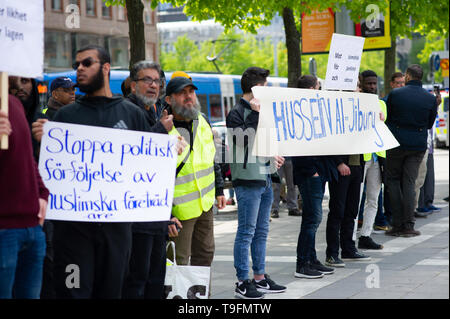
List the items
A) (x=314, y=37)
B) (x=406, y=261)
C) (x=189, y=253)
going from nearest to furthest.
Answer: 1. (x=189, y=253)
2. (x=406, y=261)
3. (x=314, y=37)

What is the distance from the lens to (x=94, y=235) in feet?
16.3

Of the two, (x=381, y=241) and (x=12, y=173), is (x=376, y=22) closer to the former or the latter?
(x=381, y=241)

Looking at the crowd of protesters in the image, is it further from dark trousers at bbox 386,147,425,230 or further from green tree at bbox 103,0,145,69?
green tree at bbox 103,0,145,69

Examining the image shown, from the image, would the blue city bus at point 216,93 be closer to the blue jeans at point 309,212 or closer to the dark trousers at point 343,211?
the dark trousers at point 343,211

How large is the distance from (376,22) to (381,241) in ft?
24.7

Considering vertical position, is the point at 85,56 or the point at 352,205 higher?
the point at 85,56

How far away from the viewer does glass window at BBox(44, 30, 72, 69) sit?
174 feet

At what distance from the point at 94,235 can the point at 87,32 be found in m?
53.5

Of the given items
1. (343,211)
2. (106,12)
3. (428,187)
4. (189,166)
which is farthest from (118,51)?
(189,166)

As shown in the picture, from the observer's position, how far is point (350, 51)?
30.0 ft

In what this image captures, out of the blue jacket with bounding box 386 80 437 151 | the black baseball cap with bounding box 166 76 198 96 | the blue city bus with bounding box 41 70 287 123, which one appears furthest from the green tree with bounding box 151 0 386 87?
the blue city bus with bounding box 41 70 287 123

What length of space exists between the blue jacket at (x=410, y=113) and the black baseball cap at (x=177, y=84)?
17.8ft

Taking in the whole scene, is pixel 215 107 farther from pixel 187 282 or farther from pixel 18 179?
pixel 18 179
